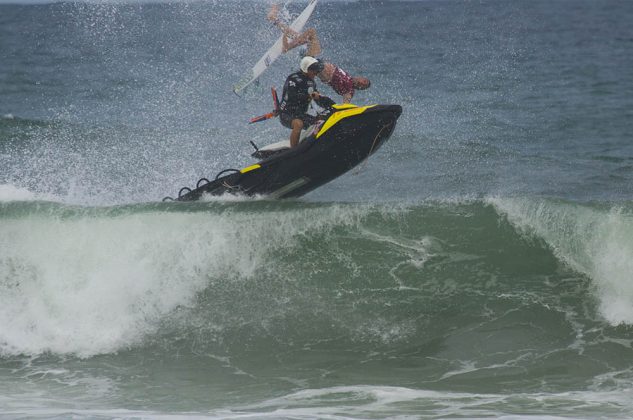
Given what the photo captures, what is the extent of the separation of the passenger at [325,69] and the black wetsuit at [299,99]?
0.61 feet

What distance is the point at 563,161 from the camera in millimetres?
16828

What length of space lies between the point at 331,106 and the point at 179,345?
3.32m

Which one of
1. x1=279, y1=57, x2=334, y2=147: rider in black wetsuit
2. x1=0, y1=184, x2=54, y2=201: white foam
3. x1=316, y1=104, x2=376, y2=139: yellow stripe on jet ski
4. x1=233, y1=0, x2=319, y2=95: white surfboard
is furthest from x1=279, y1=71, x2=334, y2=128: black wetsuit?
x1=0, y1=184, x2=54, y2=201: white foam

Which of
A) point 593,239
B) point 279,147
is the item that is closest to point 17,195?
point 279,147

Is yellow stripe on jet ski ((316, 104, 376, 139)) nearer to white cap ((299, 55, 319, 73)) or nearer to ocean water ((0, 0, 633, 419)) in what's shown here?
white cap ((299, 55, 319, 73))

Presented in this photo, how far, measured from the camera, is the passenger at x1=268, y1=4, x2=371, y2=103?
1085cm

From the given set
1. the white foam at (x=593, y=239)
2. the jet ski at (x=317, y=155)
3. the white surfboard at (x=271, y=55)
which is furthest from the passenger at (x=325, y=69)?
the white foam at (x=593, y=239)

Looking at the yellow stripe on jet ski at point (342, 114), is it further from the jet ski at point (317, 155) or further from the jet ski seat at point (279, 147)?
the jet ski seat at point (279, 147)

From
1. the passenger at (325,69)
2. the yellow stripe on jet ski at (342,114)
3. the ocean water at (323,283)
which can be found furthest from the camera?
the passenger at (325,69)

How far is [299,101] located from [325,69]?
1.71 feet

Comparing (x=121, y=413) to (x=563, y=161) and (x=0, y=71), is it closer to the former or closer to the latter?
(x=563, y=161)

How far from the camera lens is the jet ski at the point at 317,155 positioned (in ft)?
34.9

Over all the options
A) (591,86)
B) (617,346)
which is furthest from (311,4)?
(591,86)

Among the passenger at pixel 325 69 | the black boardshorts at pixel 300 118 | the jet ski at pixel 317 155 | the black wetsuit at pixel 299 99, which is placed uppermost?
the passenger at pixel 325 69
